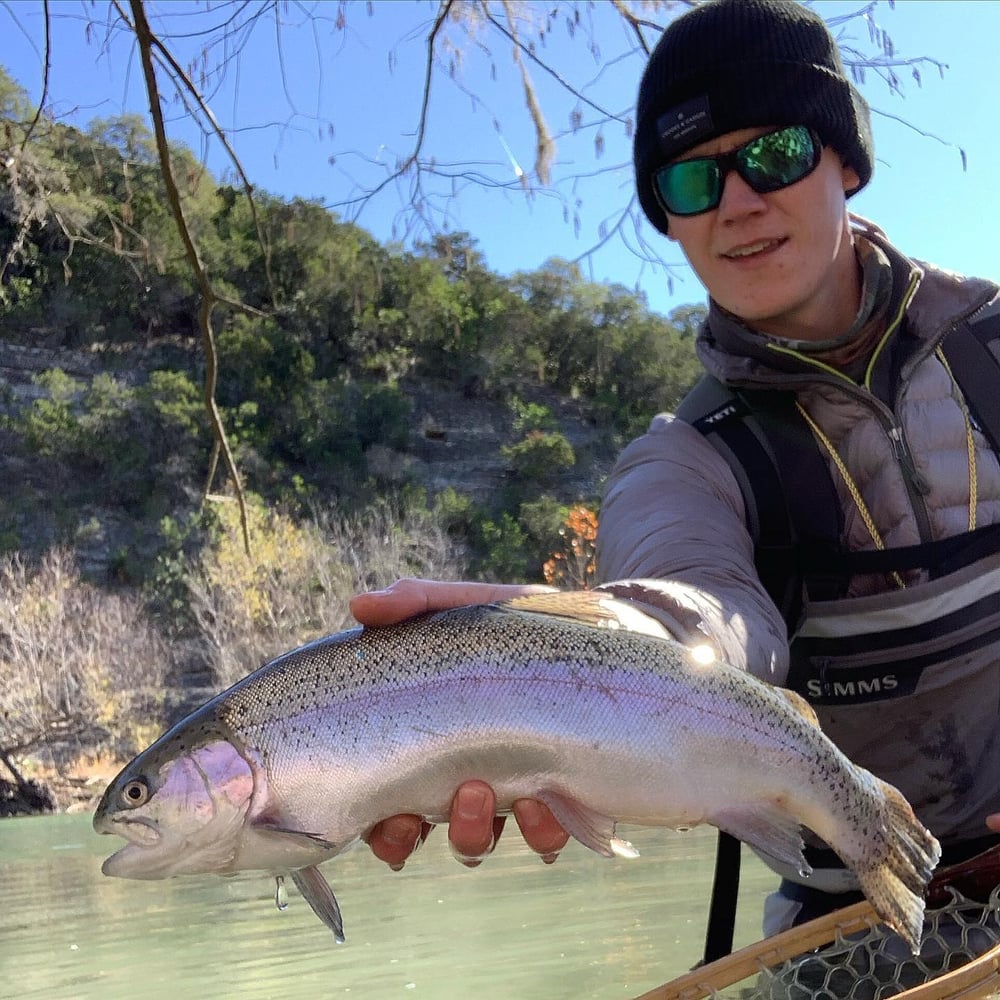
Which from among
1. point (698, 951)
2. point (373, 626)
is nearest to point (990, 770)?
point (373, 626)

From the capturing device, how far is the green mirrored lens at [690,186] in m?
2.93

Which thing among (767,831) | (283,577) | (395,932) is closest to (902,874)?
(767,831)

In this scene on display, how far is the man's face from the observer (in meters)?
2.87

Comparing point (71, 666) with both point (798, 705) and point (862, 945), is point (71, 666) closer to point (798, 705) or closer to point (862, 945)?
point (862, 945)

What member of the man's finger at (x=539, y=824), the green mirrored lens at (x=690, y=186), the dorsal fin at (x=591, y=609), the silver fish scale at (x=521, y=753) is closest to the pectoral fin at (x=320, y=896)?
the silver fish scale at (x=521, y=753)

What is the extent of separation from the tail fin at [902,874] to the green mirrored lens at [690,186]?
159 centimetres

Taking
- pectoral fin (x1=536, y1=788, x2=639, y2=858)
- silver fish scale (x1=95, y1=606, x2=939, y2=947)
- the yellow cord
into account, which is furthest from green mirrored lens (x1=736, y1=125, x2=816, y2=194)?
pectoral fin (x1=536, y1=788, x2=639, y2=858)

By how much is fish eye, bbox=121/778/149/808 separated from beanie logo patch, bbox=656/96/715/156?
82.6 inches

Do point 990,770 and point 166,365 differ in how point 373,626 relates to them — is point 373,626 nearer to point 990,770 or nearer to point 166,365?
point 990,770

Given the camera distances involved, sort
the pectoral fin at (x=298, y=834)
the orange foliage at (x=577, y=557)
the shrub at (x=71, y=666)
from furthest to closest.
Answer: the orange foliage at (x=577, y=557) → the shrub at (x=71, y=666) → the pectoral fin at (x=298, y=834)

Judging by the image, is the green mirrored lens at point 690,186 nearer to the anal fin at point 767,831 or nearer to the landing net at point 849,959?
the anal fin at point 767,831

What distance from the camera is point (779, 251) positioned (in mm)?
2883

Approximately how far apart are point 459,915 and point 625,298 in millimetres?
56783

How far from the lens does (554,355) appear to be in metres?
58.1
